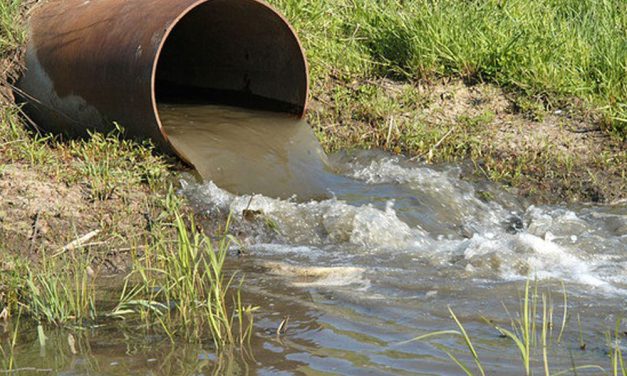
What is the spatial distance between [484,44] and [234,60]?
1802mm

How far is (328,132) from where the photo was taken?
7188 millimetres

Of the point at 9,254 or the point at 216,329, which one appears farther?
the point at 9,254

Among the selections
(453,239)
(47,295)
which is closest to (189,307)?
(47,295)

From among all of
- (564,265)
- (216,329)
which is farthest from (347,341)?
(564,265)

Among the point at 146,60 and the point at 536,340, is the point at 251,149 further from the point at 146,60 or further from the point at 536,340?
the point at 536,340

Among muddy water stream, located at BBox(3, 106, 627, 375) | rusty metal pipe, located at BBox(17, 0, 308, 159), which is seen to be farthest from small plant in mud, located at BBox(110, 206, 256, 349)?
rusty metal pipe, located at BBox(17, 0, 308, 159)

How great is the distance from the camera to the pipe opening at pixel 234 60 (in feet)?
22.4

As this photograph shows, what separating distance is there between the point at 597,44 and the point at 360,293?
3.81 m

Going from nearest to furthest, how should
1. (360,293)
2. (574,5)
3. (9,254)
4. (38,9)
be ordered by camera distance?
1. (360,293)
2. (9,254)
3. (38,9)
4. (574,5)

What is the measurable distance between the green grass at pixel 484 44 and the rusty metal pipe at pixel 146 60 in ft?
1.97

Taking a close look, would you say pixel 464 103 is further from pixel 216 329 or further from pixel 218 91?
pixel 216 329

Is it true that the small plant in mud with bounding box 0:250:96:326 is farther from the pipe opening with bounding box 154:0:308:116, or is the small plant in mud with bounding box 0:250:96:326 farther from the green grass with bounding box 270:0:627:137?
the green grass with bounding box 270:0:627:137

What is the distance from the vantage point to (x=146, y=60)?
232 inches

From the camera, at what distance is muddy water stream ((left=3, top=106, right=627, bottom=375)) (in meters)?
3.65
